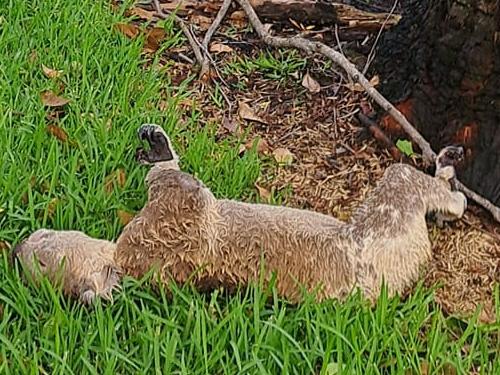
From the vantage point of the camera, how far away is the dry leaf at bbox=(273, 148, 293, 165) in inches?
146

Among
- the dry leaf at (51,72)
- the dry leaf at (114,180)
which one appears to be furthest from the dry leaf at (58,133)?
the dry leaf at (51,72)

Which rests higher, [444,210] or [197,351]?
[444,210]

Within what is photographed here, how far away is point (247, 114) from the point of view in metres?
4.00

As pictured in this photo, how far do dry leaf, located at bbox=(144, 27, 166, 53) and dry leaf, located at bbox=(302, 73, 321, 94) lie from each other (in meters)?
0.75

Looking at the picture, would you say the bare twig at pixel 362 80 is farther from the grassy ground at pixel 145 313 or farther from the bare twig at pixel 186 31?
the grassy ground at pixel 145 313

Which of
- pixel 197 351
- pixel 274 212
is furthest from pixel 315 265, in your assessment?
pixel 197 351

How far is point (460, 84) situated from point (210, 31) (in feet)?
4.98

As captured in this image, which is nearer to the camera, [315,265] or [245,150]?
[315,265]

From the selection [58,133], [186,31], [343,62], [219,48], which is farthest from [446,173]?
[186,31]

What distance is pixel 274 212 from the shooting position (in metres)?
3.03

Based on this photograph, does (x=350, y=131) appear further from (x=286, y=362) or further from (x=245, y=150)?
(x=286, y=362)

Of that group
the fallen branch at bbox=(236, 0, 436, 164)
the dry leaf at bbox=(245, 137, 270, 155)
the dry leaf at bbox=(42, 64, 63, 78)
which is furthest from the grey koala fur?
the dry leaf at bbox=(42, 64, 63, 78)

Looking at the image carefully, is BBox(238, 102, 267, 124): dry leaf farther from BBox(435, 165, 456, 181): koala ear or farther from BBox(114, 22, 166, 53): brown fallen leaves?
BBox(435, 165, 456, 181): koala ear

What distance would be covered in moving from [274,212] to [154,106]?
110cm
